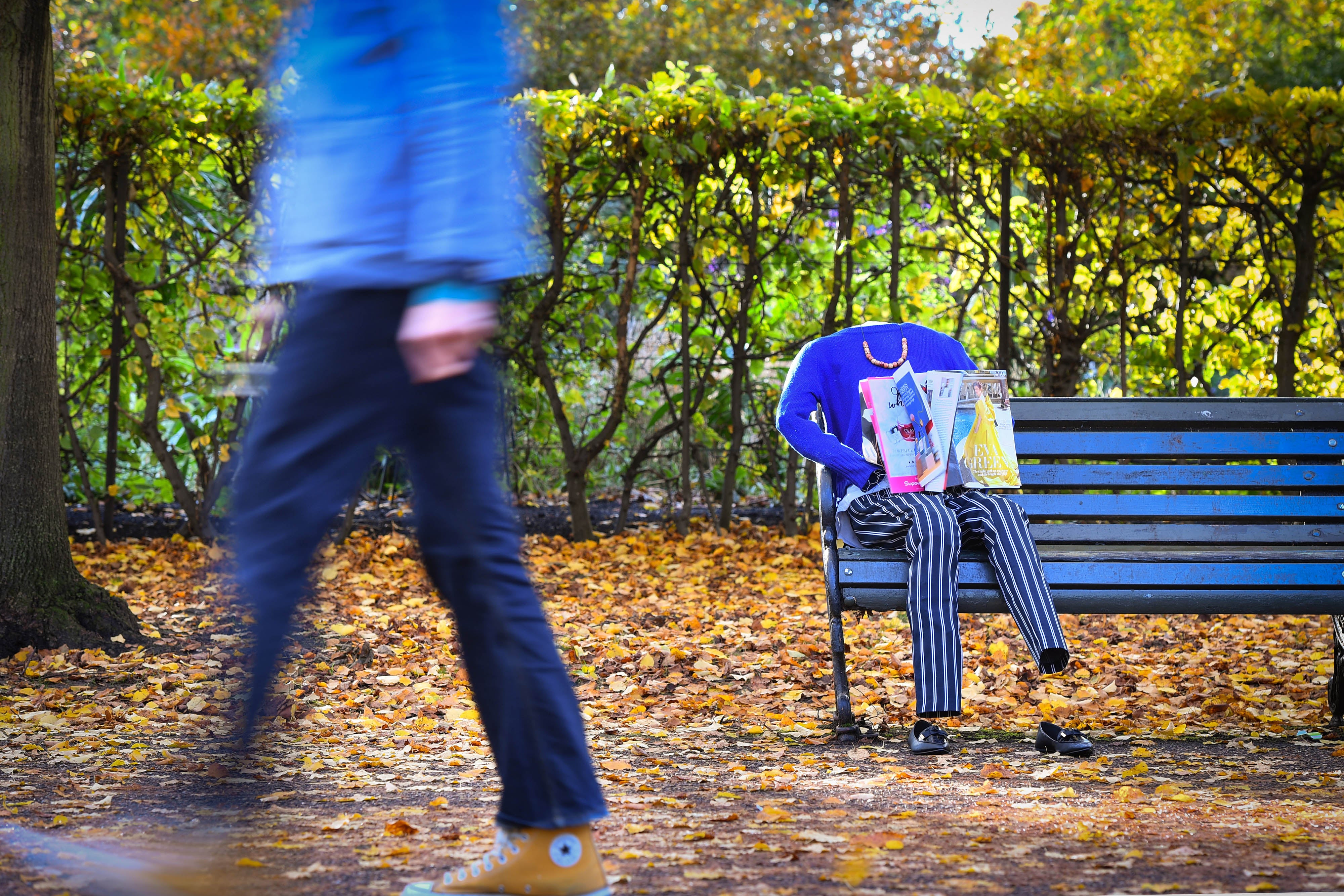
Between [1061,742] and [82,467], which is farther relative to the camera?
[82,467]

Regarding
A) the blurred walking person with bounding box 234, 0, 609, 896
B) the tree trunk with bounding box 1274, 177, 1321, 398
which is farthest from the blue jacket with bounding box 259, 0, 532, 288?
the tree trunk with bounding box 1274, 177, 1321, 398

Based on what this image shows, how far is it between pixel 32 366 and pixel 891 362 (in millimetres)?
3400

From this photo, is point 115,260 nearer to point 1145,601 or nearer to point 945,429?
point 945,429

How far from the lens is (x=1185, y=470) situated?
13.0 ft

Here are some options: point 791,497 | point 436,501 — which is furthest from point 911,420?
point 791,497

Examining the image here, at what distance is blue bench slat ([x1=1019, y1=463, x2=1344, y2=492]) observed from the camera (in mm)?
3916

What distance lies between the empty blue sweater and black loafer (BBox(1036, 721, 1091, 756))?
91cm

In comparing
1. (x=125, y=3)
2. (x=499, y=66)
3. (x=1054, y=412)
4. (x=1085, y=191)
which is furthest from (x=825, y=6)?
(x=499, y=66)

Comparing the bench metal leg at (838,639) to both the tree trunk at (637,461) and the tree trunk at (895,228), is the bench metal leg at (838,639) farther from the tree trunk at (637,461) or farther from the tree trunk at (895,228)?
the tree trunk at (637,461)

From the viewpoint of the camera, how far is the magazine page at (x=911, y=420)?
147 inches

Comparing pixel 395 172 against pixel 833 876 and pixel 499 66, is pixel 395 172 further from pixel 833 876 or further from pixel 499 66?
pixel 833 876

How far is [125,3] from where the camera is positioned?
55.5 ft

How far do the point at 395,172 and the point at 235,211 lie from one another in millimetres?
5635

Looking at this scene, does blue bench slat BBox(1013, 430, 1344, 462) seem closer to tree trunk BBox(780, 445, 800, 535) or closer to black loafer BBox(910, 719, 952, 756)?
black loafer BBox(910, 719, 952, 756)
